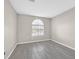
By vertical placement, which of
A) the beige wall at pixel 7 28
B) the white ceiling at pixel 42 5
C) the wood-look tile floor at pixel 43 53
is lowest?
the wood-look tile floor at pixel 43 53

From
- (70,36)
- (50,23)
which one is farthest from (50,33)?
(70,36)

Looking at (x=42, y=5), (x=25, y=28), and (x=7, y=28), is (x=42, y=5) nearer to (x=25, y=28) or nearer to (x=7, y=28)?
(x=7, y=28)

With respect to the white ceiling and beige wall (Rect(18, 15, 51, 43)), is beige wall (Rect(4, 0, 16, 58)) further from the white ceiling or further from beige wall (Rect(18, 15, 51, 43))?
beige wall (Rect(18, 15, 51, 43))

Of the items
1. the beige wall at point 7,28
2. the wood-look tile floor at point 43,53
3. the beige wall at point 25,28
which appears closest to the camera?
the beige wall at point 7,28

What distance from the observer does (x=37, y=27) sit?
553 centimetres

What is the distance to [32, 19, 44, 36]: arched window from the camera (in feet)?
17.3

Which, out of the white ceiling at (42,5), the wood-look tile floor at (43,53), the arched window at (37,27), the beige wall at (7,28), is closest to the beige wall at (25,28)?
the arched window at (37,27)

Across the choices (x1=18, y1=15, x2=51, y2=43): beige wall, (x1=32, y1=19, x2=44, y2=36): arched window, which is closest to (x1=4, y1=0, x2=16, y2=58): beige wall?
(x1=18, y1=15, x2=51, y2=43): beige wall

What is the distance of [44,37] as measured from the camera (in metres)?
5.78

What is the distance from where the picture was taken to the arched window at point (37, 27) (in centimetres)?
528

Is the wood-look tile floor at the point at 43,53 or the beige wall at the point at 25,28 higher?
the beige wall at the point at 25,28

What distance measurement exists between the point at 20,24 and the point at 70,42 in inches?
170

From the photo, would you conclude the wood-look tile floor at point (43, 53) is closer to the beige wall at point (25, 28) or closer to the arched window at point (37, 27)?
the beige wall at point (25, 28)
